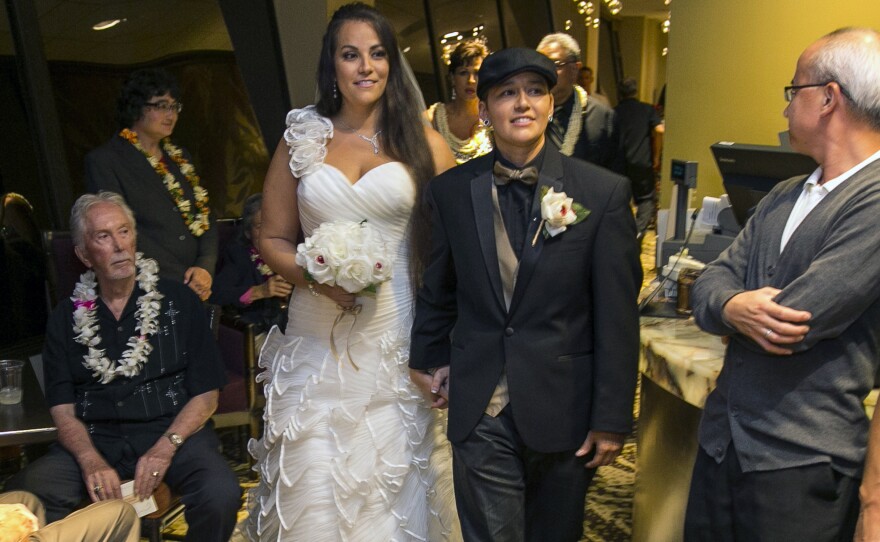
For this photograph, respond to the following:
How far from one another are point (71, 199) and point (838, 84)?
4.58m

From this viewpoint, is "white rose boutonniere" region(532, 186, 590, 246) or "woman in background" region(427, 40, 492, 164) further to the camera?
"woman in background" region(427, 40, 492, 164)

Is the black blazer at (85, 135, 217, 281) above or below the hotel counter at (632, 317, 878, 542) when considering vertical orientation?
above

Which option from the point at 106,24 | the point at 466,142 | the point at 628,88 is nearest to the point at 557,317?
the point at 466,142

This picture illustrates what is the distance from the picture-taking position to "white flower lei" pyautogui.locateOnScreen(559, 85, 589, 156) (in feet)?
14.9

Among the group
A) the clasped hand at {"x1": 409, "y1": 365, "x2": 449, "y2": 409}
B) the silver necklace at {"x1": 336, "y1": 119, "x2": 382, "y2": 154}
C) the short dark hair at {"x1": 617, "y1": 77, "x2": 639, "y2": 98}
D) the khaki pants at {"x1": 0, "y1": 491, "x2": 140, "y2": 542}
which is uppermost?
the short dark hair at {"x1": 617, "y1": 77, "x2": 639, "y2": 98}

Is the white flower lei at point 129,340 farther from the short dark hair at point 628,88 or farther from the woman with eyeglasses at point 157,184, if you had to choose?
the short dark hair at point 628,88

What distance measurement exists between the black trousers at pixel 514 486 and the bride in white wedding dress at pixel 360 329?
0.54 metres

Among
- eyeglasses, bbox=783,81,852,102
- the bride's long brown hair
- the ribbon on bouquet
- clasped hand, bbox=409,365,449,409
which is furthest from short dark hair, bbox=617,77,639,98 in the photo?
eyeglasses, bbox=783,81,852,102

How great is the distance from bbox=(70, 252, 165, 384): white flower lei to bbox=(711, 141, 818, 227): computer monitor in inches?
81.5

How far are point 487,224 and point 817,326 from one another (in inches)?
33.3

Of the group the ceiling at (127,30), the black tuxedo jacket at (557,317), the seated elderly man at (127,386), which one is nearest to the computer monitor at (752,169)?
the black tuxedo jacket at (557,317)

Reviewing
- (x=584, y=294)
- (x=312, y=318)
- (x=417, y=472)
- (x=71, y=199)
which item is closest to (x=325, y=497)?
(x=417, y=472)

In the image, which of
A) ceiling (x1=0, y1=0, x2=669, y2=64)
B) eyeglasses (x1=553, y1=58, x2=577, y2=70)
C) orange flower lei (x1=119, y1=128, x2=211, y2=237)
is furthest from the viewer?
ceiling (x1=0, y1=0, x2=669, y2=64)

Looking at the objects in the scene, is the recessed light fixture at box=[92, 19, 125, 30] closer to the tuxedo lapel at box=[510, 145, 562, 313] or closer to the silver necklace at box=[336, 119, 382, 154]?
the silver necklace at box=[336, 119, 382, 154]
